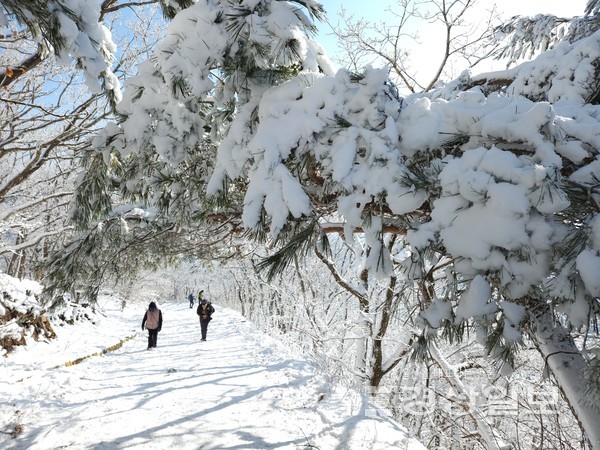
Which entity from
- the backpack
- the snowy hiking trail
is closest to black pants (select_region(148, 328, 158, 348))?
the backpack

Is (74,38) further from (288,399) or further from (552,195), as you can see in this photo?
(288,399)

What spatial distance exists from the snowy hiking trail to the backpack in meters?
1.87

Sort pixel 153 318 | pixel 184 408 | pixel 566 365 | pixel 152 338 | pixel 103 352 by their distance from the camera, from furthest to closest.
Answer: pixel 152 338, pixel 153 318, pixel 103 352, pixel 184 408, pixel 566 365

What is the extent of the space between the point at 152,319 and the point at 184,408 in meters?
5.74

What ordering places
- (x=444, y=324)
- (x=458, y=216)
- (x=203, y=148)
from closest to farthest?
(x=458, y=216)
(x=444, y=324)
(x=203, y=148)

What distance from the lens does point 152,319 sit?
10.1 meters

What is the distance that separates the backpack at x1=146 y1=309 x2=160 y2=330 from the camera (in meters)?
10.1

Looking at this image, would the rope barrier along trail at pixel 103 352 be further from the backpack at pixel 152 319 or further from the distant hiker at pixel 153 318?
the backpack at pixel 152 319

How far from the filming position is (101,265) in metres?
3.41

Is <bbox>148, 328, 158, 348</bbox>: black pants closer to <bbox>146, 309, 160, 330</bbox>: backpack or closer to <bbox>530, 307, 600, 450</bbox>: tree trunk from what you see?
<bbox>146, 309, 160, 330</bbox>: backpack

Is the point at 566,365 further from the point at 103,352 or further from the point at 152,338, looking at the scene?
the point at 152,338

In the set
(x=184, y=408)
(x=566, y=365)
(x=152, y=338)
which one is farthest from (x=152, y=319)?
(x=566, y=365)

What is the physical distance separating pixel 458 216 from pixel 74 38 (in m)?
2.93

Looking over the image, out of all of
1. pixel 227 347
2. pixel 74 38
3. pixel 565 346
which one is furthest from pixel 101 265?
pixel 227 347
